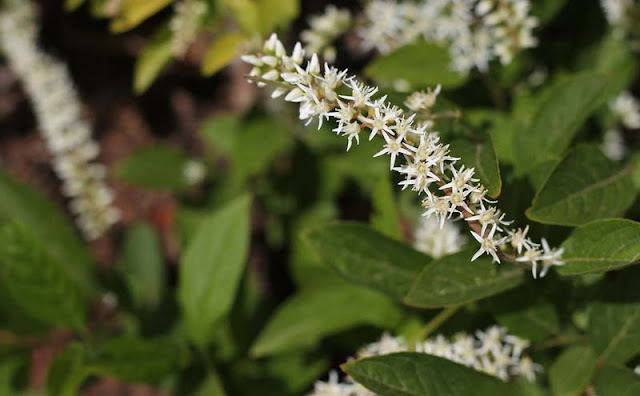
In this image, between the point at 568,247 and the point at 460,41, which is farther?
the point at 460,41

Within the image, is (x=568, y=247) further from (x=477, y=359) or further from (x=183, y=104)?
(x=183, y=104)

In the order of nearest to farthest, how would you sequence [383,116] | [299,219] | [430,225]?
[383,116] → [430,225] → [299,219]

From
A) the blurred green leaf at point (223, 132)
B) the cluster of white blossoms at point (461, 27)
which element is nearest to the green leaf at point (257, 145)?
the blurred green leaf at point (223, 132)

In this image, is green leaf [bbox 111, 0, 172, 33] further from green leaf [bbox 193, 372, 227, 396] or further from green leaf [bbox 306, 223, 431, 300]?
green leaf [bbox 193, 372, 227, 396]

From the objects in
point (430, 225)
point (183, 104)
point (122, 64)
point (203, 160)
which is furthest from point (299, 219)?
point (122, 64)

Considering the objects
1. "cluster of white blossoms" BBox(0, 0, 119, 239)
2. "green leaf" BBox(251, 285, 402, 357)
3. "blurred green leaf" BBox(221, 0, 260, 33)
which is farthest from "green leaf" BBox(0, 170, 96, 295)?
"blurred green leaf" BBox(221, 0, 260, 33)

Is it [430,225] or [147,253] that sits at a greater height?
[147,253]

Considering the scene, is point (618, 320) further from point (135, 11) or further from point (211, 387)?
point (135, 11)

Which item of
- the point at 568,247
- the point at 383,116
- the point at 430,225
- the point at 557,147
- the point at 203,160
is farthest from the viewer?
the point at 203,160
